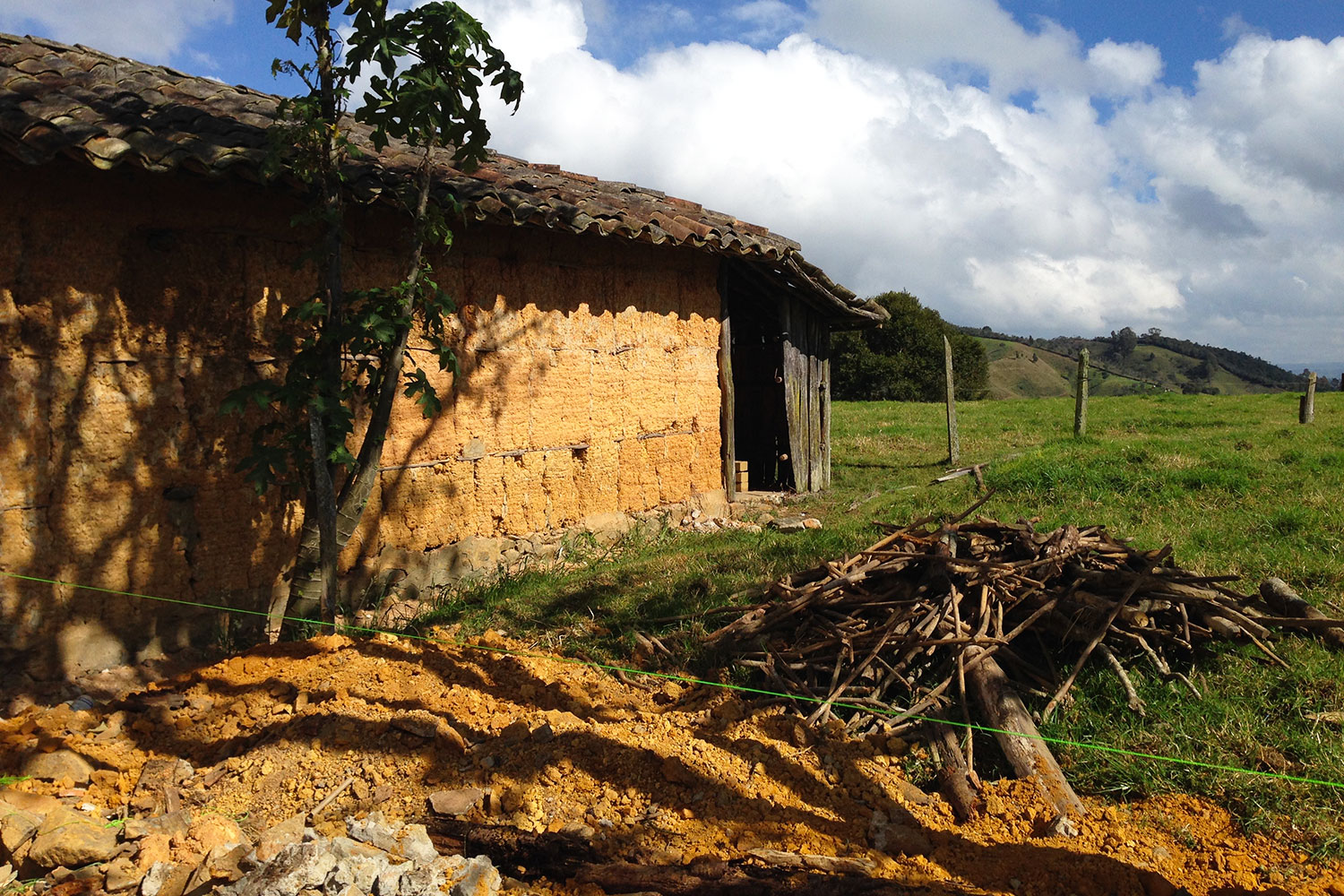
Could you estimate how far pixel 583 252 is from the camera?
730 cm

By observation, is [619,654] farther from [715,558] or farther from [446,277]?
[446,277]

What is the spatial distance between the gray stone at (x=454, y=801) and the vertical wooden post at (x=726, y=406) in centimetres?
603

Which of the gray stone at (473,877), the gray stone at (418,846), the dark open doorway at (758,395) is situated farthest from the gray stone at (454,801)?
the dark open doorway at (758,395)

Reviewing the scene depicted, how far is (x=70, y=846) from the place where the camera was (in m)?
3.00

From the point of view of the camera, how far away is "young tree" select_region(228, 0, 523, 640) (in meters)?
4.73

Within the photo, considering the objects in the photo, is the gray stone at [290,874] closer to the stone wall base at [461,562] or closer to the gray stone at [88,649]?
the gray stone at [88,649]

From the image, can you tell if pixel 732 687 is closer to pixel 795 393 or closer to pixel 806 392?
pixel 795 393

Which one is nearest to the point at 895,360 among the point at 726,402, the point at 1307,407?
the point at 1307,407

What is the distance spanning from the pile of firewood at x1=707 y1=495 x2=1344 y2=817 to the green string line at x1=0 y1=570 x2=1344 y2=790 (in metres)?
0.04

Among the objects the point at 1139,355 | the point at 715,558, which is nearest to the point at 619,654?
the point at 715,558

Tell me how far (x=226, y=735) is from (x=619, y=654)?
86.5 inches

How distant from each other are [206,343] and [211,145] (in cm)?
119

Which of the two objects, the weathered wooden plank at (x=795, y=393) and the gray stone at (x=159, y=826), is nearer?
the gray stone at (x=159, y=826)

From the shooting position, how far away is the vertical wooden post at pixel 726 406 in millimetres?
9055
